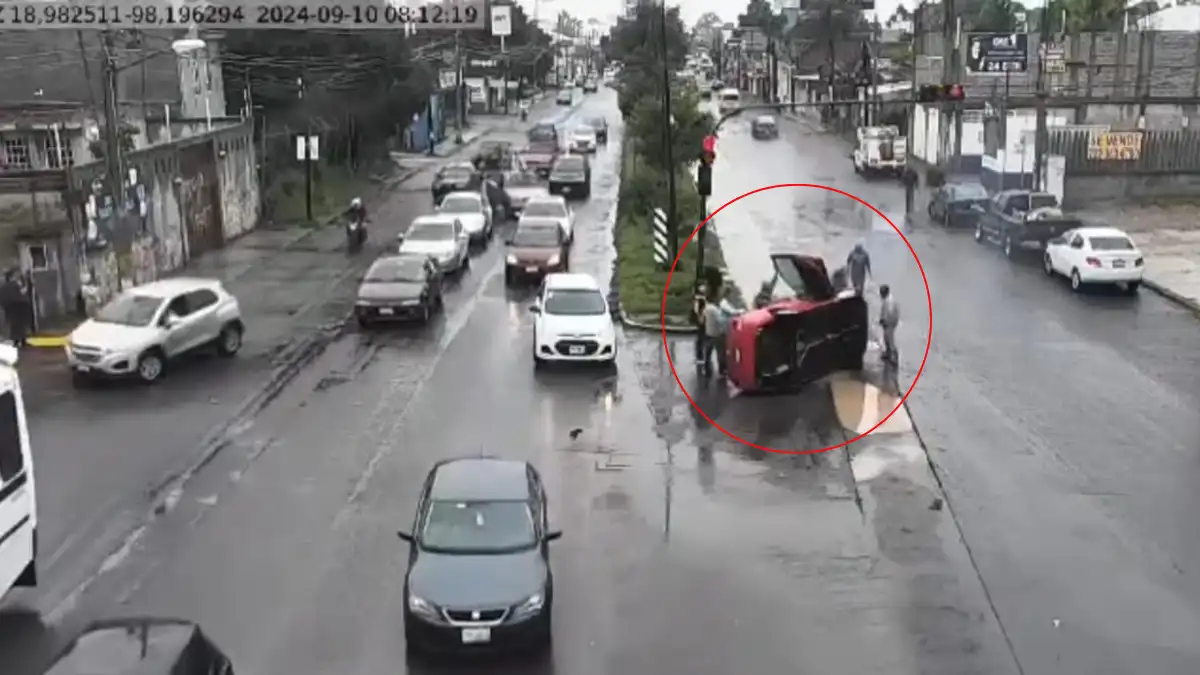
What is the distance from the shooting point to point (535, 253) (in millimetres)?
34062

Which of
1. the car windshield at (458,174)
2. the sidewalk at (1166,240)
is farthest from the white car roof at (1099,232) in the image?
the car windshield at (458,174)

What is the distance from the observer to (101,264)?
98.5ft

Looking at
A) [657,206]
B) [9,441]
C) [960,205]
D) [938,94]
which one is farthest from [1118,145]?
[9,441]

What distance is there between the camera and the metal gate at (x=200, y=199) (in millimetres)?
37656

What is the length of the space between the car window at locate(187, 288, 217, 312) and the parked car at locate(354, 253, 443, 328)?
142 inches

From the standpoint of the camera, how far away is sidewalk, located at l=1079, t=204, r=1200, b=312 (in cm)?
3216

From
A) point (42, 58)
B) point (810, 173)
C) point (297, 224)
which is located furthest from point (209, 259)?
point (810, 173)

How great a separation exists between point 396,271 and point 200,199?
12.2 m

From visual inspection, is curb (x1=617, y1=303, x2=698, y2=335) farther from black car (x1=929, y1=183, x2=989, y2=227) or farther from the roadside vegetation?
black car (x1=929, y1=183, x2=989, y2=227)

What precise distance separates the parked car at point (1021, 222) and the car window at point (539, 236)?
12587 millimetres

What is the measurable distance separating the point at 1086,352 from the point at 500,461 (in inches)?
597

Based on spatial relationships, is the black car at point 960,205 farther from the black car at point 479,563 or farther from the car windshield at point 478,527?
the car windshield at point 478,527

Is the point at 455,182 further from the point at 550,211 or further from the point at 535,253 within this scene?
the point at 535,253

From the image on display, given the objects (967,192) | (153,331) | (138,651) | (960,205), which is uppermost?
(138,651)
